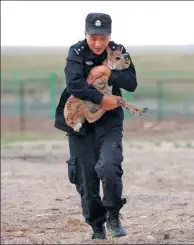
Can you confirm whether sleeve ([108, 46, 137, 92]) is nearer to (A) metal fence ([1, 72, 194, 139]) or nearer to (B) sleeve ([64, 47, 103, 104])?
(B) sleeve ([64, 47, 103, 104])

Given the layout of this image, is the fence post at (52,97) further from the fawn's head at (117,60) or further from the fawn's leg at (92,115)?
the fawn's head at (117,60)

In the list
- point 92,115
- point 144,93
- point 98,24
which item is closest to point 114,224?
point 92,115

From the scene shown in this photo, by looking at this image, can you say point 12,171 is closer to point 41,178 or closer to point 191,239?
point 41,178

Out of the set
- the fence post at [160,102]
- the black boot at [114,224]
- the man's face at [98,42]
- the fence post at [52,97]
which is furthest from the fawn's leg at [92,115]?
the fence post at [52,97]

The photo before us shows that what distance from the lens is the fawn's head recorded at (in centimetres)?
679

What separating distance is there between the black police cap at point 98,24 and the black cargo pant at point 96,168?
28.1 inches

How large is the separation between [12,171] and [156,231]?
6520 mm

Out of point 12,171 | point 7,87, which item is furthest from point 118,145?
point 7,87

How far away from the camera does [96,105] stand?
6.84 metres

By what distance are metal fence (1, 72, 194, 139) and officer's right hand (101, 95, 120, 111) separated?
15.9m

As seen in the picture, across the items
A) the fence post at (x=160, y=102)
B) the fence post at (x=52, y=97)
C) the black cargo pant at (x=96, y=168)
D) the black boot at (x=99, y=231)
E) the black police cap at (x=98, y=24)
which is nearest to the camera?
the black police cap at (x=98, y=24)

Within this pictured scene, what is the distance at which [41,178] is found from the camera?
1310 cm

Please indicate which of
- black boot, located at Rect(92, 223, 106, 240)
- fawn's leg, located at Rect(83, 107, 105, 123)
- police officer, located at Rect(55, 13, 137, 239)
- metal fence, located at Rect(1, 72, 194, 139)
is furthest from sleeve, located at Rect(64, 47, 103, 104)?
metal fence, located at Rect(1, 72, 194, 139)

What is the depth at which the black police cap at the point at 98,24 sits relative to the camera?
670 centimetres
